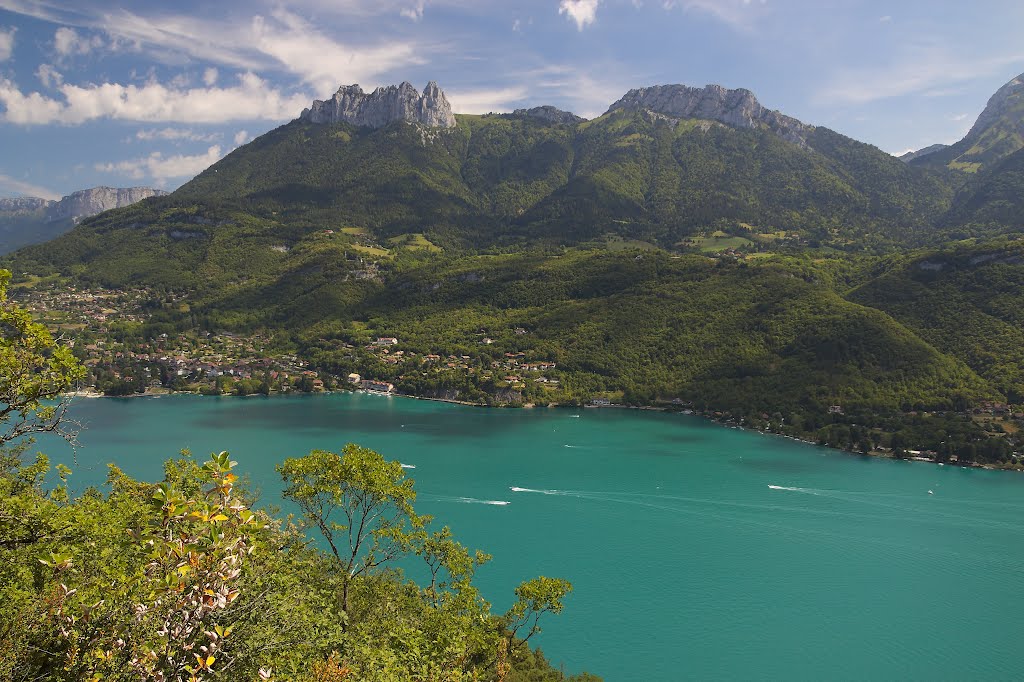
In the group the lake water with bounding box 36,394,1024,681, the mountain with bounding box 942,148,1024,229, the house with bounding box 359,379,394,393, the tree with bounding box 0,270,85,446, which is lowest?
the lake water with bounding box 36,394,1024,681

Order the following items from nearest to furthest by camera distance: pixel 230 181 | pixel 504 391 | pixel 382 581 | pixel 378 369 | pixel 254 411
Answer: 1. pixel 382 581
2. pixel 254 411
3. pixel 504 391
4. pixel 378 369
5. pixel 230 181

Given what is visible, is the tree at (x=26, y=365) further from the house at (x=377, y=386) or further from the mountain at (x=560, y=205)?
the mountain at (x=560, y=205)

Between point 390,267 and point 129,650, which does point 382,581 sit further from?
point 390,267

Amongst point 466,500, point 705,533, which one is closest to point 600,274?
point 466,500

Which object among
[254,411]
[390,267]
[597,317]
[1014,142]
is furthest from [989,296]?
[1014,142]

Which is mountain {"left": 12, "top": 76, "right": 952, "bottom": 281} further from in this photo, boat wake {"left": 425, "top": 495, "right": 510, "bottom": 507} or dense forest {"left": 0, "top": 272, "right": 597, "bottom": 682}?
dense forest {"left": 0, "top": 272, "right": 597, "bottom": 682}

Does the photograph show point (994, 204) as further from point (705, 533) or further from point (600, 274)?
point (705, 533)

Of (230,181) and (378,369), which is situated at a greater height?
(230,181)

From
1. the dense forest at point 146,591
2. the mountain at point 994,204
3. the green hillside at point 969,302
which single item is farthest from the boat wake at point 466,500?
the mountain at point 994,204

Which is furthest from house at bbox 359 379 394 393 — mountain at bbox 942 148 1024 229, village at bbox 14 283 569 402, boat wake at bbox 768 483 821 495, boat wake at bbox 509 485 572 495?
mountain at bbox 942 148 1024 229
